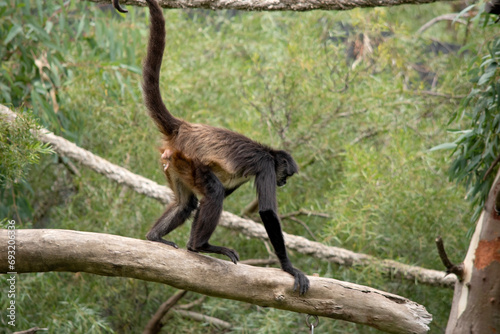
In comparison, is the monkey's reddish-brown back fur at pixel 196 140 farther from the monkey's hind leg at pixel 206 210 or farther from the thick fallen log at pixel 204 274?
the thick fallen log at pixel 204 274

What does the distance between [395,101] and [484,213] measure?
6.21ft

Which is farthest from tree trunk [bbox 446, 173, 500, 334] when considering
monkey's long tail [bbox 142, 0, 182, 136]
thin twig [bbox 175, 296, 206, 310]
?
thin twig [bbox 175, 296, 206, 310]

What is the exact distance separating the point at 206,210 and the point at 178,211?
1.43 feet

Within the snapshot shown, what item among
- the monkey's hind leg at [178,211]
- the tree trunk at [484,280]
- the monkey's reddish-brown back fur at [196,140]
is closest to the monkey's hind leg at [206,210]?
the monkey's reddish-brown back fur at [196,140]

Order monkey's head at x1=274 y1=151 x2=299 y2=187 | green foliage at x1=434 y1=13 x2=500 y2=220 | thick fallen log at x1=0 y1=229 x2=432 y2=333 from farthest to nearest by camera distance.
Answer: green foliage at x1=434 y1=13 x2=500 y2=220 → monkey's head at x1=274 y1=151 x2=299 y2=187 → thick fallen log at x1=0 y1=229 x2=432 y2=333

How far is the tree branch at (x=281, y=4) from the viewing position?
2.98 metres

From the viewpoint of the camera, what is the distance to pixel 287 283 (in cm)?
300

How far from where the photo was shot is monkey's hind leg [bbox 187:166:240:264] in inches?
124

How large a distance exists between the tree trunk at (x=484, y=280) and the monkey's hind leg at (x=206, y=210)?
1729 mm

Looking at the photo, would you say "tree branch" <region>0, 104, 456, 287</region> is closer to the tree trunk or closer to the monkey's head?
the tree trunk

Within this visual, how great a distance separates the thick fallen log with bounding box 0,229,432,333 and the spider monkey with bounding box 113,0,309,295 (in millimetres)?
172

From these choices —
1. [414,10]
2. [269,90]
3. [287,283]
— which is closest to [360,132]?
[269,90]

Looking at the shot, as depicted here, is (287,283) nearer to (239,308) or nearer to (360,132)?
(239,308)

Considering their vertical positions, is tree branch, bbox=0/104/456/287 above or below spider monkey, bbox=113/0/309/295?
below
